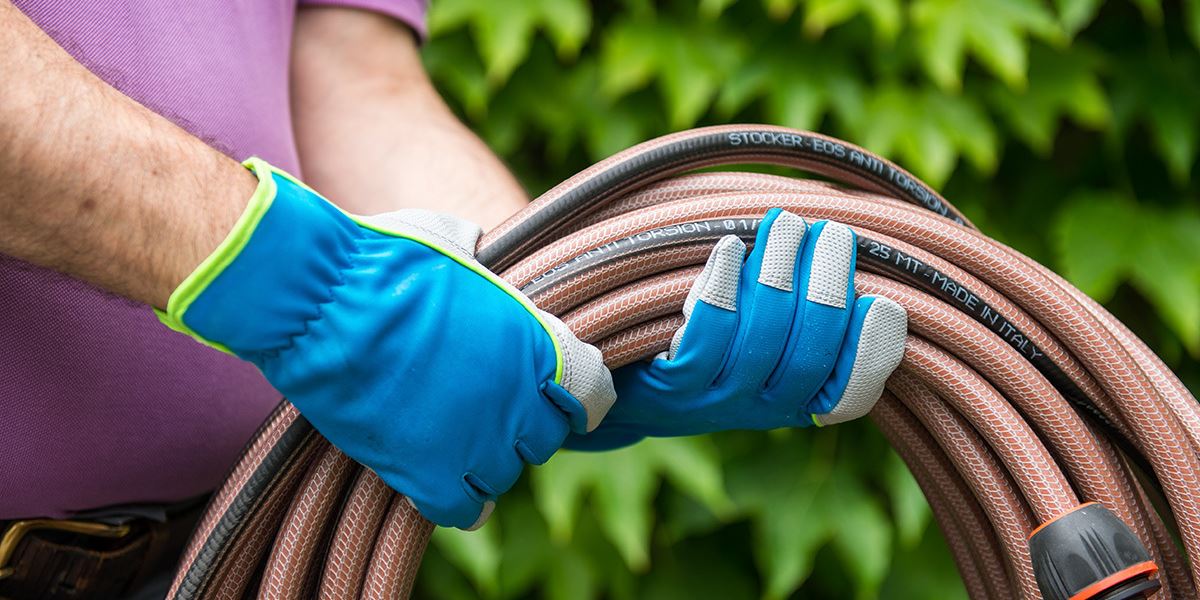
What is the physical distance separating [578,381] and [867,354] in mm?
210

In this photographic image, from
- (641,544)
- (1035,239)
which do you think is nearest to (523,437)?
(641,544)

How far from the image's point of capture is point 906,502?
137cm

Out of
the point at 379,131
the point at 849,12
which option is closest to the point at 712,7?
the point at 849,12

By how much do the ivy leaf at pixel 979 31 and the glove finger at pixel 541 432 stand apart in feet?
2.75

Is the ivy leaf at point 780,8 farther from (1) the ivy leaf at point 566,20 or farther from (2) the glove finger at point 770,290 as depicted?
(2) the glove finger at point 770,290

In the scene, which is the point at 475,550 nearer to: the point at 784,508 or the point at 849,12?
the point at 784,508

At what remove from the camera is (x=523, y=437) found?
65 cm

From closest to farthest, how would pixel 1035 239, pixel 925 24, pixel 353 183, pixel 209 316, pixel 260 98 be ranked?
pixel 209 316
pixel 260 98
pixel 353 183
pixel 925 24
pixel 1035 239

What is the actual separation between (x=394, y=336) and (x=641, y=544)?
0.83m

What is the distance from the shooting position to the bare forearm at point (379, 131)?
2.90 ft

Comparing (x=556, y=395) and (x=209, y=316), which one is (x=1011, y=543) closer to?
(x=556, y=395)

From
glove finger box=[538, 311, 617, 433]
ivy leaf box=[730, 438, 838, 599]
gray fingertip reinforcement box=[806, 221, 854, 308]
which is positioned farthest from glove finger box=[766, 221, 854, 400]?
ivy leaf box=[730, 438, 838, 599]

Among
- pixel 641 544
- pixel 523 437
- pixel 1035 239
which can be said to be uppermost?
pixel 523 437

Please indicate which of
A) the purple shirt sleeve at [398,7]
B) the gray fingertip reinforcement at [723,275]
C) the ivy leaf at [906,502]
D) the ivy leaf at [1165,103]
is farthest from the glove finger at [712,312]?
the ivy leaf at [1165,103]
